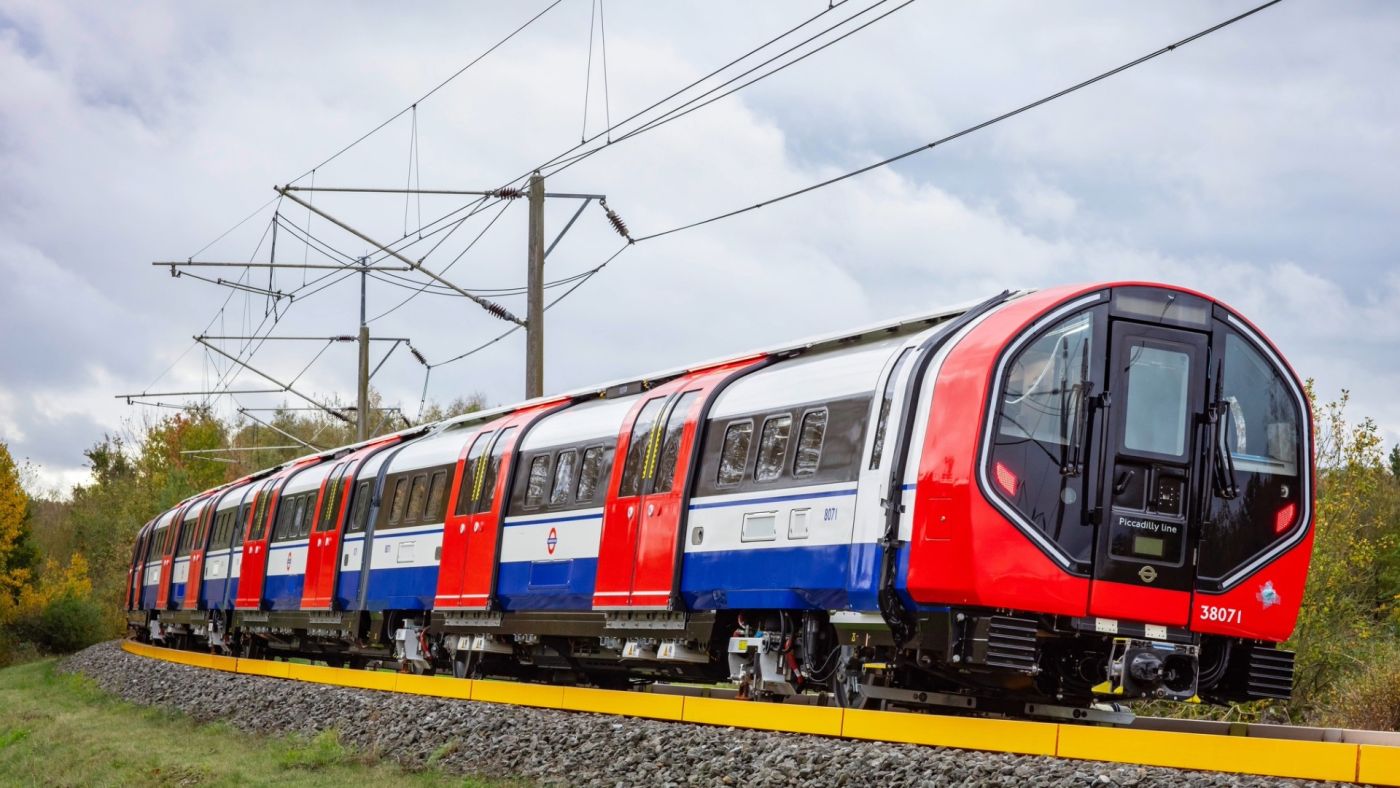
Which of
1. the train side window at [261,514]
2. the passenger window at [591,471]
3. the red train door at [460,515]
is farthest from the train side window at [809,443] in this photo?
the train side window at [261,514]

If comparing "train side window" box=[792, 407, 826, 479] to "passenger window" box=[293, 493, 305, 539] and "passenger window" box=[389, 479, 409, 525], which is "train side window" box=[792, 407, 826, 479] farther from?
"passenger window" box=[293, 493, 305, 539]

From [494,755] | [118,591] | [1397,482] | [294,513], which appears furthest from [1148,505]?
[118,591]

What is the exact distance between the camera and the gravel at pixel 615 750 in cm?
912

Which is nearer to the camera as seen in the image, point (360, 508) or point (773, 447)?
point (773, 447)

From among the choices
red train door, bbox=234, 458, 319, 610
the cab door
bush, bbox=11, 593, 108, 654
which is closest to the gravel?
the cab door

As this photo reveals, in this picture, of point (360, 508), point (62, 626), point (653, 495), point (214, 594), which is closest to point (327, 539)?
point (360, 508)

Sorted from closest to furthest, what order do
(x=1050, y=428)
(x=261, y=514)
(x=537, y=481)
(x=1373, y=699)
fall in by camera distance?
(x=1050, y=428)
(x=1373, y=699)
(x=537, y=481)
(x=261, y=514)

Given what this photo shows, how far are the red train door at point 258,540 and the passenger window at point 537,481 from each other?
11.5 meters

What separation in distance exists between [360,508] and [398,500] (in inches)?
65.8

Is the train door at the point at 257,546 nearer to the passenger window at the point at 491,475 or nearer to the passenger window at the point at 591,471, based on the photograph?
the passenger window at the point at 491,475

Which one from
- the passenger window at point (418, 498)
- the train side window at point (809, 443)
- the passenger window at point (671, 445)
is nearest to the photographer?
the train side window at point (809, 443)

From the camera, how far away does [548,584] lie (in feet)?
56.3

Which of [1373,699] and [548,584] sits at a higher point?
[548,584]

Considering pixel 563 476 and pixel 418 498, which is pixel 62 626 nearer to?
pixel 418 498
